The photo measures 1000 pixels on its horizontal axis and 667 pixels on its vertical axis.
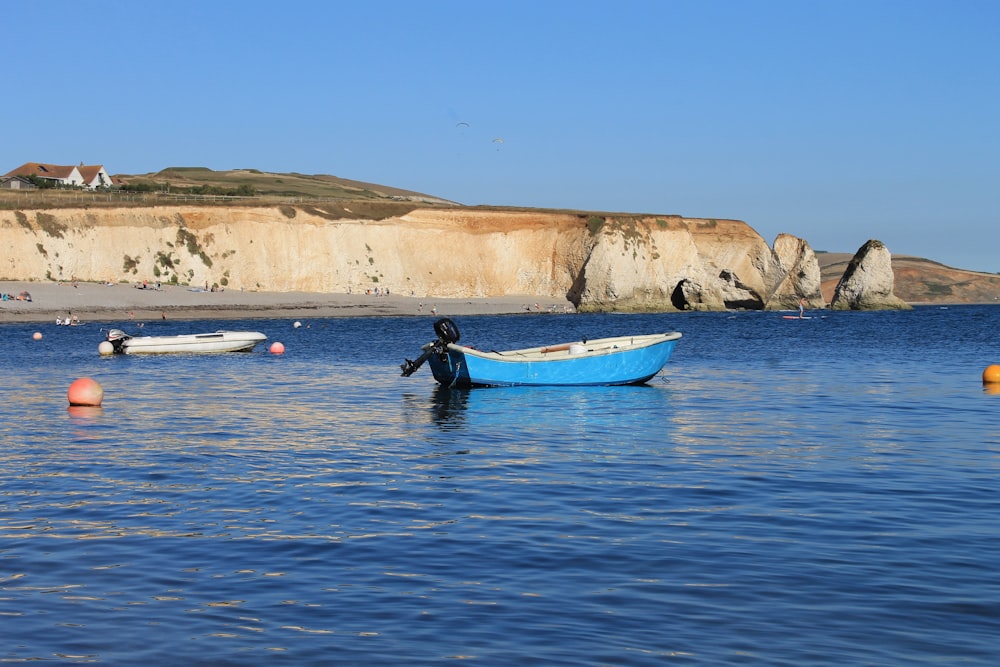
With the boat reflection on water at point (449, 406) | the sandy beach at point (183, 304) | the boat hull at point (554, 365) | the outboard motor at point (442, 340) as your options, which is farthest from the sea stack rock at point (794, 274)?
the outboard motor at point (442, 340)

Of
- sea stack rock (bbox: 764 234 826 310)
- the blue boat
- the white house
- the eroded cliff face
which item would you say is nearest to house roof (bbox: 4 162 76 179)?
the white house

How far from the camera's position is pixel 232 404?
112ft

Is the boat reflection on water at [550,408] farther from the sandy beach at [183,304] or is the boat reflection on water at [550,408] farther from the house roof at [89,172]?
the house roof at [89,172]

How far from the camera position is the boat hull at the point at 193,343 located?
58.2 metres

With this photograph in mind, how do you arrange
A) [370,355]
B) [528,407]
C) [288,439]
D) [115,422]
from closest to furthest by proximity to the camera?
Answer: [288,439] < [115,422] < [528,407] < [370,355]

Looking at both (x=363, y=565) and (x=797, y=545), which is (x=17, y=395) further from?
(x=797, y=545)

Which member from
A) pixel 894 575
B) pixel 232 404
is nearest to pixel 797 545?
pixel 894 575

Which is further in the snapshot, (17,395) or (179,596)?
(17,395)

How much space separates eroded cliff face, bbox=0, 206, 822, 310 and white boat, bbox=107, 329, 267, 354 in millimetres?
50495

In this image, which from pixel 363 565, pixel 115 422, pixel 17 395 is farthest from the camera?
pixel 17 395

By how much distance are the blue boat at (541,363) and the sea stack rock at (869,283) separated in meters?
112

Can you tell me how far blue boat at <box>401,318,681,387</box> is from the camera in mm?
36969

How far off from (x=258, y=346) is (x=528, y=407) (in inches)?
1466

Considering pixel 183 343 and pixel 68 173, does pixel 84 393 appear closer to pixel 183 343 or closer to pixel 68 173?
pixel 183 343
